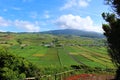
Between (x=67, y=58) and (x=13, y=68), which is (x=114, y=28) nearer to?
(x=13, y=68)

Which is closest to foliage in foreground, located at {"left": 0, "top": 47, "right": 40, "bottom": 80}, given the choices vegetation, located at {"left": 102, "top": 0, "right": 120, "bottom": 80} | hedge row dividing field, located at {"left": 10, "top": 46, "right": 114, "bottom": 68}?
vegetation, located at {"left": 102, "top": 0, "right": 120, "bottom": 80}

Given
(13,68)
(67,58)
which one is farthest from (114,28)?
(67,58)

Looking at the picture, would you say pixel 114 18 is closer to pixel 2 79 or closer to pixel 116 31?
pixel 116 31

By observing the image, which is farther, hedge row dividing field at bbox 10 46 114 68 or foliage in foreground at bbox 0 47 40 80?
hedge row dividing field at bbox 10 46 114 68

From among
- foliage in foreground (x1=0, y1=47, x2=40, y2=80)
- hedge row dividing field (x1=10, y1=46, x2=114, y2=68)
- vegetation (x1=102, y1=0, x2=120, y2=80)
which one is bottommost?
hedge row dividing field (x1=10, y1=46, x2=114, y2=68)

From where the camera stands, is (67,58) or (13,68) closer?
(13,68)

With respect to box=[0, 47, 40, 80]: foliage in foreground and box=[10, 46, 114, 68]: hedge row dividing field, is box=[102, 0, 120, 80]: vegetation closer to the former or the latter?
box=[0, 47, 40, 80]: foliage in foreground

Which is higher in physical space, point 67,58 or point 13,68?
point 13,68

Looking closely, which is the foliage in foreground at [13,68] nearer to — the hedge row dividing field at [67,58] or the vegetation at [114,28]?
the vegetation at [114,28]
